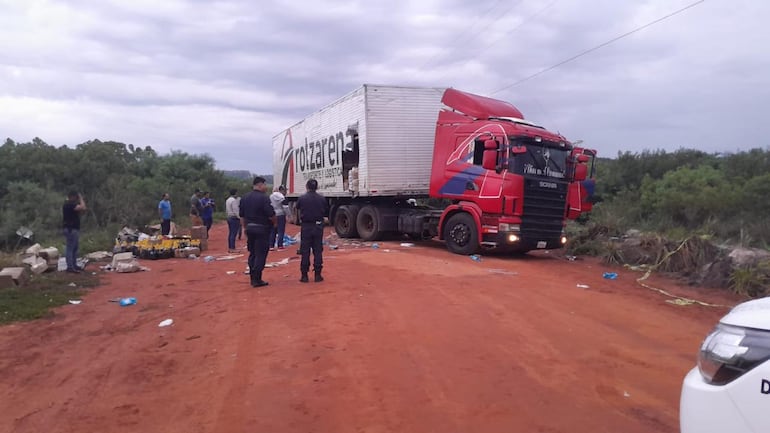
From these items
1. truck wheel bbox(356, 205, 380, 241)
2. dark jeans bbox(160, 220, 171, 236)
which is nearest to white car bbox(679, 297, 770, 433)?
truck wheel bbox(356, 205, 380, 241)

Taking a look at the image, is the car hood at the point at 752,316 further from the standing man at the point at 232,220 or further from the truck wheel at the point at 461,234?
the standing man at the point at 232,220

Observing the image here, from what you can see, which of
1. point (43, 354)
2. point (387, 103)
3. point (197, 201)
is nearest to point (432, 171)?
point (387, 103)

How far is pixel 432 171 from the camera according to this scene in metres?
14.1

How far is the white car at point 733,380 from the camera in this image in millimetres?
2060

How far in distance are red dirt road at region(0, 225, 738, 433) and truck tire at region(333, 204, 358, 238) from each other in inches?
329

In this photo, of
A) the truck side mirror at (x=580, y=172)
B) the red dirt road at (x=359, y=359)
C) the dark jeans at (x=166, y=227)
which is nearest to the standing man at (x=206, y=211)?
the dark jeans at (x=166, y=227)

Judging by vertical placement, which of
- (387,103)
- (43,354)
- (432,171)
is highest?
(387,103)

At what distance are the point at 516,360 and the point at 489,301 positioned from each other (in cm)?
248

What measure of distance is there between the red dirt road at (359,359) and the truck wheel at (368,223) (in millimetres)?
6929

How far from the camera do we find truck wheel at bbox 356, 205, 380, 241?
16109 millimetres

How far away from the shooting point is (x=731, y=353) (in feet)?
7.37

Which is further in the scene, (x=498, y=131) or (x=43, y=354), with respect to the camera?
(x=498, y=131)

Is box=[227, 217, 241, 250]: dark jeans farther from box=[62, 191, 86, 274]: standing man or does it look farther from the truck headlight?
the truck headlight

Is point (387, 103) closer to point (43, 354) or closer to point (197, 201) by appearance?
point (197, 201)
